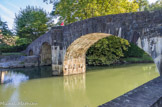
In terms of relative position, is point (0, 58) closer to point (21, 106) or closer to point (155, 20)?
point (21, 106)

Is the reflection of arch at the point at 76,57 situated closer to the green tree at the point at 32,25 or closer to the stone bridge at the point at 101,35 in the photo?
the stone bridge at the point at 101,35

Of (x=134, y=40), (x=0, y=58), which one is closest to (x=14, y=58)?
(x=0, y=58)

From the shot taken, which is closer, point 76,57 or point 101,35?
point 101,35

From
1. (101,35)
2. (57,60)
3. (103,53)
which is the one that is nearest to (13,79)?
(57,60)

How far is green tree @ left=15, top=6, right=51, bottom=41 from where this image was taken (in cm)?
2120

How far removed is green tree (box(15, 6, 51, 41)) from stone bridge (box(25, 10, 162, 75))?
47.5 feet

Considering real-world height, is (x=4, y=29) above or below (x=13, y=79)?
above

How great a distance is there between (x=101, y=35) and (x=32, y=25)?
17277 mm

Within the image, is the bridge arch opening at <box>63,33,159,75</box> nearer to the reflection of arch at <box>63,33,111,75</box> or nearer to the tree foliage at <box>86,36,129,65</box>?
the reflection of arch at <box>63,33,111,75</box>

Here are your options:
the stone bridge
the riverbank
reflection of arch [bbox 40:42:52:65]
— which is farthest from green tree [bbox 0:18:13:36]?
the riverbank

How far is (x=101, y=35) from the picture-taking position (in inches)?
242

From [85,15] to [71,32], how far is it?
4.35 meters

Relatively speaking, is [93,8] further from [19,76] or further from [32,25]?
[32,25]

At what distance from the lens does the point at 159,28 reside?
3727mm
